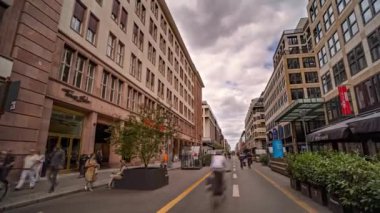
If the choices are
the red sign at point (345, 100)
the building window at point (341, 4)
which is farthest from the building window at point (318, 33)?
the red sign at point (345, 100)

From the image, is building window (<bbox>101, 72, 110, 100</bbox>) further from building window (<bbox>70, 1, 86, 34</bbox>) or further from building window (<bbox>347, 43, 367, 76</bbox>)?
building window (<bbox>347, 43, 367, 76</bbox>)

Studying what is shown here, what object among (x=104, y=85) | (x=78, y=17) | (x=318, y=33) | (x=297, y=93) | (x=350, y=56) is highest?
(x=318, y=33)

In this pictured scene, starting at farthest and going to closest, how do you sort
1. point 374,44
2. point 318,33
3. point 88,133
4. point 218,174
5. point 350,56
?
point 318,33
point 350,56
point 88,133
point 374,44
point 218,174

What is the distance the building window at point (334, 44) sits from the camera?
74.5 feet

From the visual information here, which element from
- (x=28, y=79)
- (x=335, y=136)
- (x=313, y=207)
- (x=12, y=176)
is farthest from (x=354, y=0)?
(x=12, y=176)

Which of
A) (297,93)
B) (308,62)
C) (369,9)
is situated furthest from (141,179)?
(308,62)

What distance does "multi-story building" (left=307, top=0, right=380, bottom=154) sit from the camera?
16.8m

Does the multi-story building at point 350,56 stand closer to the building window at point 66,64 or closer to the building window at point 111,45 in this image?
the building window at point 66,64

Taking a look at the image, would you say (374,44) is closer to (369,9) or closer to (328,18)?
(369,9)

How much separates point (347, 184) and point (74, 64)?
57.8 ft

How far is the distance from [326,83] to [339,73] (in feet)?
12.1

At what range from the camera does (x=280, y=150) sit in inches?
875

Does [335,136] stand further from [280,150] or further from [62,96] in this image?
[62,96]

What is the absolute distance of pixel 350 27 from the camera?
20062 millimetres
